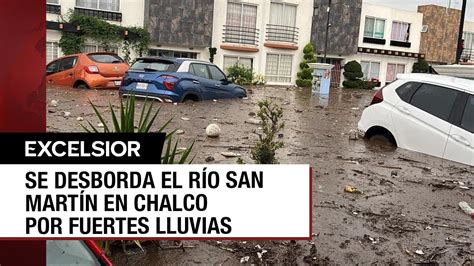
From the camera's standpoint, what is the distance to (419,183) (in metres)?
6.89

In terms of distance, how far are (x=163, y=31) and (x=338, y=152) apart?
68.9 feet

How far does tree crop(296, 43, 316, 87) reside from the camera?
32.9 metres

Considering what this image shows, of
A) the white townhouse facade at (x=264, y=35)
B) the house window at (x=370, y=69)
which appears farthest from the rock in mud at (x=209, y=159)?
the house window at (x=370, y=69)

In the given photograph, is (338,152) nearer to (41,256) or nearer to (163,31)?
(41,256)

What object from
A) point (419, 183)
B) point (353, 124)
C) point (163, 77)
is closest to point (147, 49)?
point (163, 77)

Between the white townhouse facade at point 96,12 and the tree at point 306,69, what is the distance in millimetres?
11377

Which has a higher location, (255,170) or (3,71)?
(3,71)

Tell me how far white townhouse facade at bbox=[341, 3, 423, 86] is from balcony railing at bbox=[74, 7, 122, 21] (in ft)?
58.3

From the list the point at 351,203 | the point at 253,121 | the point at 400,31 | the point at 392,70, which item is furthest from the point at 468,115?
the point at 400,31

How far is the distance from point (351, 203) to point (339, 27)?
104ft

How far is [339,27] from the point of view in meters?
35.7

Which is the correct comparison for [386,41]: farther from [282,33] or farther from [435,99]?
[435,99]

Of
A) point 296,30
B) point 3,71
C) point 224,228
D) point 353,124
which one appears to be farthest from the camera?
point 296,30

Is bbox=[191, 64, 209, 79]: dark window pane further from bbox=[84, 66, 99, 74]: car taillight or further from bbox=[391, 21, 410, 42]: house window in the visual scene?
bbox=[391, 21, 410, 42]: house window
